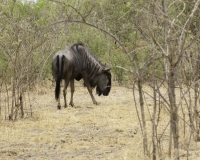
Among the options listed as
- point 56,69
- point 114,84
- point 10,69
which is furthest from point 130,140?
point 114,84

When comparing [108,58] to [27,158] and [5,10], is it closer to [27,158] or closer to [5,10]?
[5,10]

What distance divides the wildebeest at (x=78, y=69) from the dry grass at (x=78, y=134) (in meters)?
0.80

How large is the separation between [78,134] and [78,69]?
4.09 m

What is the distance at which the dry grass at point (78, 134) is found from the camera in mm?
6863

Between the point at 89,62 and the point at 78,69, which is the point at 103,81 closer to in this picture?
the point at 89,62

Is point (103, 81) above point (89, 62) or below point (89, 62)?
below

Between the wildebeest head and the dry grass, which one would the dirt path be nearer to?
the dry grass

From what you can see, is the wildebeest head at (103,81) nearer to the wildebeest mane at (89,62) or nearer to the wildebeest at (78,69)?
the wildebeest at (78,69)

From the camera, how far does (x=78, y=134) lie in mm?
8414

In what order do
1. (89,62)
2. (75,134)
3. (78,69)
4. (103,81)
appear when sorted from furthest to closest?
(103,81) → (89,62) → (78,69) → (75,134)

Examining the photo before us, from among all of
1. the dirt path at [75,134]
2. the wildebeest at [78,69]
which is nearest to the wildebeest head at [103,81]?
the wildebeest at [78,69]

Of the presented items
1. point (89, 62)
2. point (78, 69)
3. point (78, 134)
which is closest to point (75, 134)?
point (78, 134)

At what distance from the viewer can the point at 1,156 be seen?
22.4ft

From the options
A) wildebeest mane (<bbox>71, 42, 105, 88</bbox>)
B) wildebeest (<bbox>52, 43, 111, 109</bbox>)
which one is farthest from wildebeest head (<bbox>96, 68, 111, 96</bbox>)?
wildebeest mane (<bbox>71, 42, 105, 88</bbox>)
